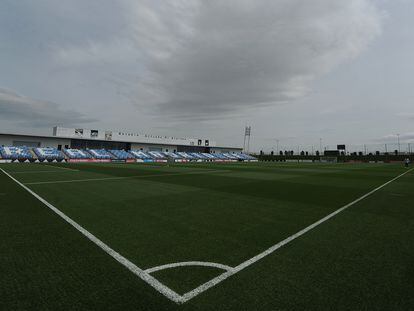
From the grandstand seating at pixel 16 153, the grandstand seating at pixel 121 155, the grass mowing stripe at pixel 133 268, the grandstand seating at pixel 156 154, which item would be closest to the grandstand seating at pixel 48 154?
the grandstand seating at pixel 16 153

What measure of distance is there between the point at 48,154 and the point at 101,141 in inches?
735

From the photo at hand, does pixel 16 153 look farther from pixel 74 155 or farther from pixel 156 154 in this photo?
pixel 156 154

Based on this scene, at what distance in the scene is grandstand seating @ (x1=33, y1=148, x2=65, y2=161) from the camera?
5417 cm

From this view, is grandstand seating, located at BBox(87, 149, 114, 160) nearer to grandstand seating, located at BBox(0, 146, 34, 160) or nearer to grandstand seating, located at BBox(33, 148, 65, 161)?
grandstand seating, located at BBox(33, 148, 65, 161)

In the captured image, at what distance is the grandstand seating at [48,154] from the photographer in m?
54.2

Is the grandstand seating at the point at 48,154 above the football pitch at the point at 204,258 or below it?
above

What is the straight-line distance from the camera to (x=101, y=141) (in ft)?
245

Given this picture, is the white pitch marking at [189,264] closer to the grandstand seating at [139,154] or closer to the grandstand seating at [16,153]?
the grandstand seating at [16,153]

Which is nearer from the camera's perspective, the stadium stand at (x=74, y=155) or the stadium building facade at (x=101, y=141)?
the stadium stand at (x=74, y=155)

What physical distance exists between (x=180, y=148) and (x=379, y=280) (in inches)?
3576

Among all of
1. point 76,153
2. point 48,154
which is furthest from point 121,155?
point 48,154

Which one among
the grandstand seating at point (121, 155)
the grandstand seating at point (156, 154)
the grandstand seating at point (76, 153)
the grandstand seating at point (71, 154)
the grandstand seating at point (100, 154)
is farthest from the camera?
the grandstand seating at point (156, 154)

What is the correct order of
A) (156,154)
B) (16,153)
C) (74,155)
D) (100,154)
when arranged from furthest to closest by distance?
1. (156,154)
2. (100,154)
3. (74,155)
4. (16,153)

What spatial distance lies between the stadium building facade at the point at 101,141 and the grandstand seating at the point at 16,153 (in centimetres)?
652
